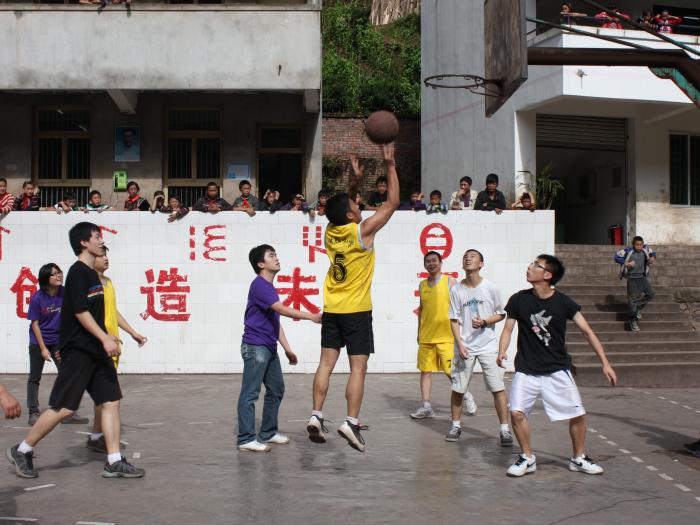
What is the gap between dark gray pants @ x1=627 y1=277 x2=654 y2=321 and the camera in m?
14.5

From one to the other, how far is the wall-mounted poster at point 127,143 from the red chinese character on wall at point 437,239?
7.44 m

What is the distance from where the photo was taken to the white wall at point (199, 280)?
1348 cm

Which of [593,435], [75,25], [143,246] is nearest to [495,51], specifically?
[593,435]

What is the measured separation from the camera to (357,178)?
23.5 feet

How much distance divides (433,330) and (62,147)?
11615mm

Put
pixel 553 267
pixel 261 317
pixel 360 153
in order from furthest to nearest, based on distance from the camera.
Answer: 1. pixel 360 153
2. pixel 261 317
3. pixel 553 267

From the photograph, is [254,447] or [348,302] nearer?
[348,302]

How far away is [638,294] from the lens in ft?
47.5

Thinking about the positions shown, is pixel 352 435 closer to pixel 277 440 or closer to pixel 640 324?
pixel 277 440

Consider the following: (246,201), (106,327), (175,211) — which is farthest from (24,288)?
(106,327)

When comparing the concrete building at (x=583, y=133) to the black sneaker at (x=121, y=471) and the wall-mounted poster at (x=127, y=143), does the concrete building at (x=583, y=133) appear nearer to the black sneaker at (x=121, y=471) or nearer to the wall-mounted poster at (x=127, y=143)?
the wall-mounted poster at (x=127, y=143)

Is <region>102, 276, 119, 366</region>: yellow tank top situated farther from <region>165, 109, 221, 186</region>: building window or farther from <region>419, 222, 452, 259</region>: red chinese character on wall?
<region>165, 109, 221, 186</region>: building window

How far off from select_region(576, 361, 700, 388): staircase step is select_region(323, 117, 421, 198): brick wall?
1338 cm

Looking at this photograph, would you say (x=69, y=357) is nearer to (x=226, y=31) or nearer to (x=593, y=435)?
(x=593, y=435)
